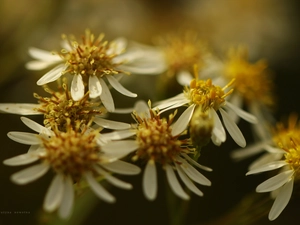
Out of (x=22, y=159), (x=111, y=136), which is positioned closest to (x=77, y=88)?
(x=111, y=136)

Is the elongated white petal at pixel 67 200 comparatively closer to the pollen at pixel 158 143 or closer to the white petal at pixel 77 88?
the pollen at pixel 158 143

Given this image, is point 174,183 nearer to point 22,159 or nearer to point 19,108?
point 22,159

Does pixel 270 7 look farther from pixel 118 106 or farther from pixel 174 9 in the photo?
pixel 118 106

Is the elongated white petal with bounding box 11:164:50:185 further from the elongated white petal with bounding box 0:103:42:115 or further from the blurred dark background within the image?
the blurred dark background

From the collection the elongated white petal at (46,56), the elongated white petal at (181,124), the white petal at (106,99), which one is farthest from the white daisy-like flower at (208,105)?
the elongated white petal at (46,56)

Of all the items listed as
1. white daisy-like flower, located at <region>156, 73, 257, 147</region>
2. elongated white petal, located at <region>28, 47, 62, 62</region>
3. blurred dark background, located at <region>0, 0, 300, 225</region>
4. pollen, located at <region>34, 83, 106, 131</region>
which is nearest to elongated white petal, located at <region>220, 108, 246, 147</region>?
white daisy-like flower, located at <region>156, 73, 257, 147</region>
